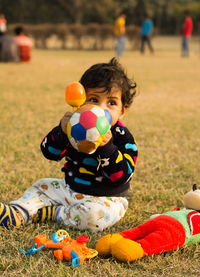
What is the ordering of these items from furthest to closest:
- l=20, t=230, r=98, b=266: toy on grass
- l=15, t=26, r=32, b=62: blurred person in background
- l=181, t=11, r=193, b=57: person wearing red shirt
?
1. l=181, t=11, r=193, b=57: person wearing red shirt
2. l=15, t=26, r=32, b=62: blurred person in background
3. l=20, t=230, r=98, b=266: toy on grass

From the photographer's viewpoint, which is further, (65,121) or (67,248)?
(65,121)

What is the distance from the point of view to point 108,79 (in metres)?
2.11

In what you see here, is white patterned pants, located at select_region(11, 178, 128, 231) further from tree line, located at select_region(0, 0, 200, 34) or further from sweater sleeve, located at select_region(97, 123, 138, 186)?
tree line, located at select_region(0, 0, 200, 34)

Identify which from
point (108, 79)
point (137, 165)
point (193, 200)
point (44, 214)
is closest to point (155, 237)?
point (193, 200)

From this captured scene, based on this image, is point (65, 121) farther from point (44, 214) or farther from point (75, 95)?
point (44, 214)

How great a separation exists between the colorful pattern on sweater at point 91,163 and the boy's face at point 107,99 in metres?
0.14

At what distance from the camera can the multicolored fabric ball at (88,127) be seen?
1.80 m

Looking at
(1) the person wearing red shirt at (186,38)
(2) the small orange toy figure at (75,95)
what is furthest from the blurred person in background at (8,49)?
(2) the small orange toy figure at (75,95)

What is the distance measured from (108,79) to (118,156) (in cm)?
43

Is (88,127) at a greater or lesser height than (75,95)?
lesser

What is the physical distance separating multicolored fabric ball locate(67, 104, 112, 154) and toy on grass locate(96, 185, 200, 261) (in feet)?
1.42

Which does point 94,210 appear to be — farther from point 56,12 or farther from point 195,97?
point 56,12

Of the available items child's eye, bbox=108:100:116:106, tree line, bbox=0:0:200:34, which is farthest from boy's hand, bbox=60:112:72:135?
tree line, bbox=0:0:200:34

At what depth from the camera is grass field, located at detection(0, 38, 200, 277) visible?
171 cm
